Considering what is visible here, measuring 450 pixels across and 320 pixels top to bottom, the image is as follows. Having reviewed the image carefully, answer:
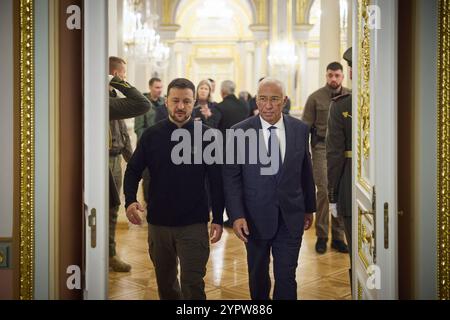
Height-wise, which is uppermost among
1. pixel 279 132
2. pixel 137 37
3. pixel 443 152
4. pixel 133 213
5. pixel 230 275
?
pixel 137 37

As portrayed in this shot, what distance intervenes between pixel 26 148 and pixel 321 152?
342 cm

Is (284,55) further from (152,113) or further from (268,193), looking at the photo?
(268,193)

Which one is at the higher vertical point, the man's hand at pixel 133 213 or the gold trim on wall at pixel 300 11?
the gold trim on wall at pixel 300 11

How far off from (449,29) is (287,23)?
11.7 meters

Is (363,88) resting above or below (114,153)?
above

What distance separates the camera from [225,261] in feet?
16.6

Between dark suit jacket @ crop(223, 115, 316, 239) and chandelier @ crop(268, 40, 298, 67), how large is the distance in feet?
34.0

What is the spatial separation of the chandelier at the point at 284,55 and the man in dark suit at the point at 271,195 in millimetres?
10300

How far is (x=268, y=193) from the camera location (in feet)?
10.5

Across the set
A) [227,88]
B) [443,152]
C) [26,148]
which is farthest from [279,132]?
[227,88]

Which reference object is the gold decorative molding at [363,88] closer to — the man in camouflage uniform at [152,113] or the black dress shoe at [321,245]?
the black dress shoe at [321,245]

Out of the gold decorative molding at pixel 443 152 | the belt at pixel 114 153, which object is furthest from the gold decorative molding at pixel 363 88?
the belt at pixel 114 153

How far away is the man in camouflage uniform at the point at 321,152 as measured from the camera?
5203mm
